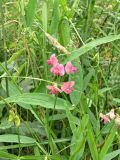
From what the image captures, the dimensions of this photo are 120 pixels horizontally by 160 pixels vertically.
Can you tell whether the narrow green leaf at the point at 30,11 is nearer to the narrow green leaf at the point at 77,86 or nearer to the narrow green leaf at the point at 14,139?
the narrow green leaf at the point at 77,86

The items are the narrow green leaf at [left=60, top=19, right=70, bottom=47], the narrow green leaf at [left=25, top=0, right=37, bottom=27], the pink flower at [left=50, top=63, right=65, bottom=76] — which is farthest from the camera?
the narrow green leaf at [left=60, top=19, right=70, bottom=47]

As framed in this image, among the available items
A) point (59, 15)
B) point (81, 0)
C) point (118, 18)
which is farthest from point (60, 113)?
point (81, 0)

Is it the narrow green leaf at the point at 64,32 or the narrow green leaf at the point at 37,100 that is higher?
the narrow green leaf at the point at 64,32

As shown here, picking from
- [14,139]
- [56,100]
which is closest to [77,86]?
[56,100]

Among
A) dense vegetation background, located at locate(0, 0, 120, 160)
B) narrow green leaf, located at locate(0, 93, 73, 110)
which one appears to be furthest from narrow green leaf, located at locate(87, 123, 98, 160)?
narrow green leaf, located at locate(0, 93, 73, 110)

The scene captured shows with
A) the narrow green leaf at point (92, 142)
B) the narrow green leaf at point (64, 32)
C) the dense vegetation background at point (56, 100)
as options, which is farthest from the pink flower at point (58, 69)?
the narrow green leaf at point (64, 32)

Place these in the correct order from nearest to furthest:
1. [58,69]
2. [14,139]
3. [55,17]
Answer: [58,69] < [14,139] < [55,17]

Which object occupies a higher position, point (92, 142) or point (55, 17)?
point (55, 17)

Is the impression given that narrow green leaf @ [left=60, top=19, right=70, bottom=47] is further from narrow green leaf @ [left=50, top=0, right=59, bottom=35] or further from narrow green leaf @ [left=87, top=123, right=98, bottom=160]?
narrow green leaf @ [left=87, top=123, right=98, bottom=160]

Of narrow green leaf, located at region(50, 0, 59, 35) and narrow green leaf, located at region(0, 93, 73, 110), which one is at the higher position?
narrow green leaf, located at region(50, 0, 59, 35)

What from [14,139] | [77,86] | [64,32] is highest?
[64,32]

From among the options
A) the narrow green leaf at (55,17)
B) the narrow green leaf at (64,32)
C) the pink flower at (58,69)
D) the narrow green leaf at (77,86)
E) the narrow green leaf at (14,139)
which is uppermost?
the narrow green leaf at (55,17)

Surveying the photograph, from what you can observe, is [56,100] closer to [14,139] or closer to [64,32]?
[14,139]

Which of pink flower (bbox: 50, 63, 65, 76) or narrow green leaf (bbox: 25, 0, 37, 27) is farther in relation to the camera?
narrow green leaf (bbox: 25, 0, 37, 27)
